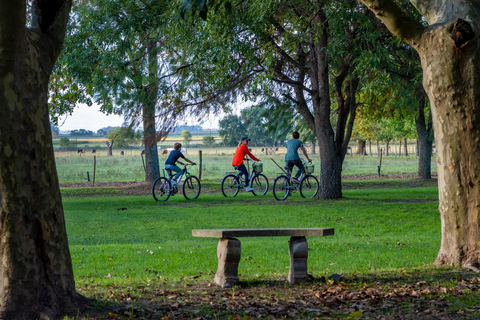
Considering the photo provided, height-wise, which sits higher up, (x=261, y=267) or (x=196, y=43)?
(x=196, y=43)

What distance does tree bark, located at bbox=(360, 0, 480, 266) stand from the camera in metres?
7.02

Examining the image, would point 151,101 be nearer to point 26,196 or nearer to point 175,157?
point 175,157

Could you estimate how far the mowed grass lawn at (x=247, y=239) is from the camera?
8.30 meters

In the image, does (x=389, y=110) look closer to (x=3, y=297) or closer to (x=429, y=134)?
(x=429, y=134)

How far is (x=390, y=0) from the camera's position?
7.53 meters

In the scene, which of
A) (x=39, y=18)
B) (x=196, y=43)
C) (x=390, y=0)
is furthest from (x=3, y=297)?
(x=196, y=43)

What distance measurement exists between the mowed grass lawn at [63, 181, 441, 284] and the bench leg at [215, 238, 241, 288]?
510 millimetres

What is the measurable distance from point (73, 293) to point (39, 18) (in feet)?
8.32

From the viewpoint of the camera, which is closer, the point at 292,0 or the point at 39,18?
the point at 39,18

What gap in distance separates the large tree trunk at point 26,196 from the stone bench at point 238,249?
199 cm

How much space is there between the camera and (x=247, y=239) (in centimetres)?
1202

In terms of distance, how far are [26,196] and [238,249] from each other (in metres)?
2.64

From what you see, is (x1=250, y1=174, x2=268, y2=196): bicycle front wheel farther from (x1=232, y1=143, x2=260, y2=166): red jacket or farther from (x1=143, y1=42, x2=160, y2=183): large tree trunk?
(x1=143, y1=42, x2=160, y2=183): large tree trunk

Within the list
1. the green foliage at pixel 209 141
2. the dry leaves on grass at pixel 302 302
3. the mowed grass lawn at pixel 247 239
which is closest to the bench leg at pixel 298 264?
the dry leaves on grass at pixel 302 302
